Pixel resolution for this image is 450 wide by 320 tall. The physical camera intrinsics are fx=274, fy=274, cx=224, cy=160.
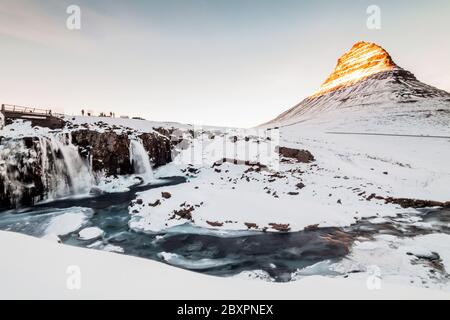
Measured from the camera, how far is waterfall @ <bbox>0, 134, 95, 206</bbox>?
1669 cm

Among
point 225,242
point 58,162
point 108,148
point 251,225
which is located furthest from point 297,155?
point 58,162

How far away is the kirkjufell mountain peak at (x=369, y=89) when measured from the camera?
7281 cm

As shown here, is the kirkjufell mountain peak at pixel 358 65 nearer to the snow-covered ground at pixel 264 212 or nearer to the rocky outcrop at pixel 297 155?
the snow-covered ground at pixel 264 212

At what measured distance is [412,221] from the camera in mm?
13414

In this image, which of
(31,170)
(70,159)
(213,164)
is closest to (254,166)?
(213,164)

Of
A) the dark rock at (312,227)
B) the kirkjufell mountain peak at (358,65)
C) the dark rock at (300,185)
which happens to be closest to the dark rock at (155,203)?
the dark rock at (312,227)

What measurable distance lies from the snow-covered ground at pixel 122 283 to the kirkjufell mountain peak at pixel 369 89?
69.6 m

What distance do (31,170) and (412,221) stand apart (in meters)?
22.2

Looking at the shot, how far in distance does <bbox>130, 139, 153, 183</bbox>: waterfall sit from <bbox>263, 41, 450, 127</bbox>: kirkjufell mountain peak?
2285 inches

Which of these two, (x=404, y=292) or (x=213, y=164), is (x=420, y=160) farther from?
(x=404, y=292)

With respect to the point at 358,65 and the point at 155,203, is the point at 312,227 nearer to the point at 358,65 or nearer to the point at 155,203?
the point at 155,203

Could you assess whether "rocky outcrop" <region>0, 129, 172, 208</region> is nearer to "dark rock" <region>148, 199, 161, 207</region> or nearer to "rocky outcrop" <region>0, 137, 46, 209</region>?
"rocky outcrop" <region>0, 137, 46, 209</region>

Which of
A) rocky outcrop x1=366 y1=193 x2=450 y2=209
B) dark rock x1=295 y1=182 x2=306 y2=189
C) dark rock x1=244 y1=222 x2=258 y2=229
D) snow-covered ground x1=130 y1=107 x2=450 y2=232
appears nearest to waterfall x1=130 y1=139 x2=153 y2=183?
snow-covered ground x1=130 y1=107 x2=450 y2=232
